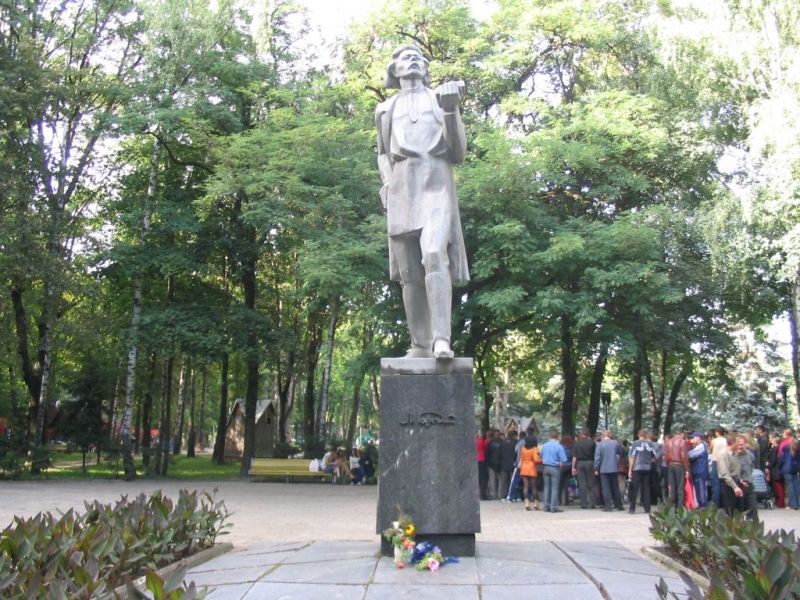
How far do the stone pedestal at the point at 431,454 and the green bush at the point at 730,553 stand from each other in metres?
1.77

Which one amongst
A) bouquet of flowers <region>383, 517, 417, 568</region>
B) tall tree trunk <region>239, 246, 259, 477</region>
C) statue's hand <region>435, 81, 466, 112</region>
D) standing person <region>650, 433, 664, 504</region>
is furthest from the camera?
tall tree trunk <region>239, 246, 259, 477</region>

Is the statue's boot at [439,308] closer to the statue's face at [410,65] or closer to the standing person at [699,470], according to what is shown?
the statue's face at [410,65]

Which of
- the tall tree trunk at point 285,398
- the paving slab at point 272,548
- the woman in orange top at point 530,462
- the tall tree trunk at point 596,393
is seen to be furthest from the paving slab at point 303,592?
the tall tree trunk at point 285,398

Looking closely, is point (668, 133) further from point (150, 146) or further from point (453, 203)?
point (453, 203)

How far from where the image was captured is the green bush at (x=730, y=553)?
398 centimetres

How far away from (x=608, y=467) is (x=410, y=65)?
11205mm

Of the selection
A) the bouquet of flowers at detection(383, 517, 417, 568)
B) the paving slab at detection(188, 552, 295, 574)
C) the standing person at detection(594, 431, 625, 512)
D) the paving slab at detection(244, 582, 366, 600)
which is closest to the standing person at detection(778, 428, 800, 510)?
the standing person at detection(594, 431, 625, 512)

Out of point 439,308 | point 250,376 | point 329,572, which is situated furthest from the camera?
point 250,376

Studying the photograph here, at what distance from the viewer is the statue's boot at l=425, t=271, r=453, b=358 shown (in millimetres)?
6957

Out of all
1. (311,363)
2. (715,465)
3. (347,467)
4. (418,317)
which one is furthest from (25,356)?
(418,317)

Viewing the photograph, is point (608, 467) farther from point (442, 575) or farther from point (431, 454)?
point (442, 575)

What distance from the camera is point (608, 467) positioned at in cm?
1633

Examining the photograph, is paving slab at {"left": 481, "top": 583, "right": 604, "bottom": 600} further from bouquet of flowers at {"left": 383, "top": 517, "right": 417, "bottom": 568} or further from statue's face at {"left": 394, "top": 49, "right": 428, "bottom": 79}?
statue's face at {"left": 394, "top": 49, "right": 428, "bottom": 79}

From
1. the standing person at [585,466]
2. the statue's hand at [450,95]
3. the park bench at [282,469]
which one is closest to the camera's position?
the statue's hand at [450,95]
